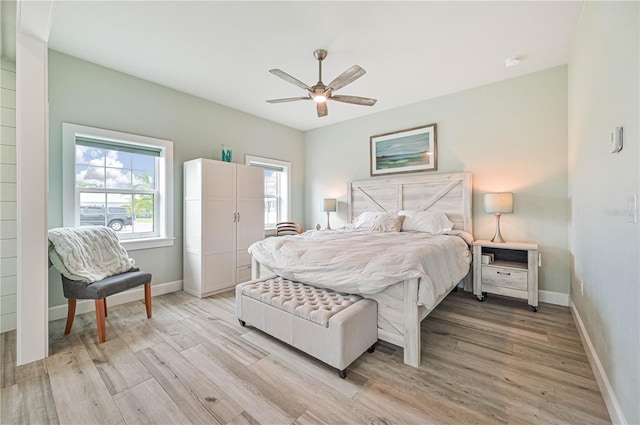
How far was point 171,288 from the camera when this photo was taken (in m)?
3.78

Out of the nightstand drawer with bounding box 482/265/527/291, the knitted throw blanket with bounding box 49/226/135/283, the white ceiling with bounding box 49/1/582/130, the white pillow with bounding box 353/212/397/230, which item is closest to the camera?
the white ceiling with bounding box 49/1/582/130

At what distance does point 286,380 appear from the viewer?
1851 mm

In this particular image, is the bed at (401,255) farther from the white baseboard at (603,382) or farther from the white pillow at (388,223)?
the white baseboard at (603,382)

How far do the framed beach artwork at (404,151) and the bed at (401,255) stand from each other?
0.22 meters

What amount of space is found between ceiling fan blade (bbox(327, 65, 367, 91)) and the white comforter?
1658 millimetres

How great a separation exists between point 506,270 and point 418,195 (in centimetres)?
156

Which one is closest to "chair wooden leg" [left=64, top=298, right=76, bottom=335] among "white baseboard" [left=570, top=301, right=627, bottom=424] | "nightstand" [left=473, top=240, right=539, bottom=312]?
"white baseboard" [left=570, top=301, right=627, bottom=424]

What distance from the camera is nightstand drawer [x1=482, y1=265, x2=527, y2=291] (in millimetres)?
3074

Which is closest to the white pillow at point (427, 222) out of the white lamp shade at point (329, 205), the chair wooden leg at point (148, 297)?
the white lamp shade at point (329, 205)

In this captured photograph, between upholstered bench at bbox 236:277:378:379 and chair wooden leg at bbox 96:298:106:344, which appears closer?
upholstered bench at bbox 236:277:378:379

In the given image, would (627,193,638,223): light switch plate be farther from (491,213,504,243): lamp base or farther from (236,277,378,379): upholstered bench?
(491,213,504,243): lamp base

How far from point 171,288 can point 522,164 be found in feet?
16.6

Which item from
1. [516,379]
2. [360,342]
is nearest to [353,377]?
[360,342]

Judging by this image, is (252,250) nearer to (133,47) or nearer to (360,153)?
(133,47)
